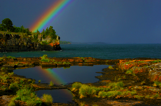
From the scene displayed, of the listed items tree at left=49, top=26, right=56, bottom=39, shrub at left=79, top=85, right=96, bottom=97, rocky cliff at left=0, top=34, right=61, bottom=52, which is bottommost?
shrub at left=79, top=85, right=96, bottom=97

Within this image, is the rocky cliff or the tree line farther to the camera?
the tree line

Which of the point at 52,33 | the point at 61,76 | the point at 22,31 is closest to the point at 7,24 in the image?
the point at 22,31

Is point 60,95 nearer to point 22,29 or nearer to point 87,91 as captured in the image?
point 87,91

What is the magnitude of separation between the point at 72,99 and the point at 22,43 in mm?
106143

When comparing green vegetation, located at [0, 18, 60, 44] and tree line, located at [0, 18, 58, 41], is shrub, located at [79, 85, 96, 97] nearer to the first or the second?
green vegetation, located at [0, 18, 60, 44]

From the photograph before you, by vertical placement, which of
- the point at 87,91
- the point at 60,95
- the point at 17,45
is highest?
the point at 17,45

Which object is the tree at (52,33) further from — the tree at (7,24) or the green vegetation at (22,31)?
the tree at (7,24)

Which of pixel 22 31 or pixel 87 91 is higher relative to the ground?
pixel 22 31

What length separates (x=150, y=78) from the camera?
2239 centimetres

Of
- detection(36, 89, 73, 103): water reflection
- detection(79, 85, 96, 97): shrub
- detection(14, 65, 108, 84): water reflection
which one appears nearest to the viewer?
detection(36, 89, 73, 103): water reflection

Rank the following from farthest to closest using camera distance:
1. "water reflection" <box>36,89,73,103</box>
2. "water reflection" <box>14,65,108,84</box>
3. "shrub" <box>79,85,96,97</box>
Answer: "water reflection" <box>14,65,108,84</box>
"shrub" <box>79,85,96,97</box>
"water reflection" <box>36,89,73,103</box>

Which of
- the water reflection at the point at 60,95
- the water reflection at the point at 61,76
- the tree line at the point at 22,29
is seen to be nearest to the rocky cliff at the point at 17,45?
the tree line at the point at 22,29

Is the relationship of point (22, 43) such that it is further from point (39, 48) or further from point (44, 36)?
point (44, 36)

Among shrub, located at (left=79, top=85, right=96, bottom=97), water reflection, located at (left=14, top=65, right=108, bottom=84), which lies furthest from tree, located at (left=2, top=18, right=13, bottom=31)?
shrub, located at (left=79, top=85, right=96, bottom=97)
